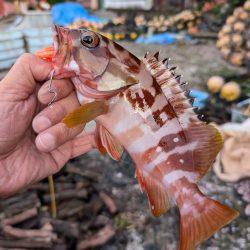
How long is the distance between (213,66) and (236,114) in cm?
431

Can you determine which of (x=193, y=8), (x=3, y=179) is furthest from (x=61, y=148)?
(x=193, y=8)

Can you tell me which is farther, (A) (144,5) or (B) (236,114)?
(A) (144,5)

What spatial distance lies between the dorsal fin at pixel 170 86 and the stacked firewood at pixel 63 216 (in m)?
2.32

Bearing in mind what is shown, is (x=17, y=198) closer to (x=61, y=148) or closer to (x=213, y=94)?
(x=61, y=148)

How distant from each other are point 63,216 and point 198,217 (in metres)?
2.54

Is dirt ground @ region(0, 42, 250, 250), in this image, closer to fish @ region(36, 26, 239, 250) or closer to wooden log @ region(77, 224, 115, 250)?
wooden log @ region(77, 224, 115, 250)

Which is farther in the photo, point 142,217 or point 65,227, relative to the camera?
point 142,217

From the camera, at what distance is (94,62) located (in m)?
1.94

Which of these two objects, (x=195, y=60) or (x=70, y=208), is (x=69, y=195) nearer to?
(x=70, y=208)

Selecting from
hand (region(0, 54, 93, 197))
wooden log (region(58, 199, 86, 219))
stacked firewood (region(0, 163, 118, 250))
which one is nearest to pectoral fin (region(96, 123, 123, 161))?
hand (region(0, 54, 93, 197))

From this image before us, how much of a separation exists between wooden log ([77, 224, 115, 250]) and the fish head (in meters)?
2.37

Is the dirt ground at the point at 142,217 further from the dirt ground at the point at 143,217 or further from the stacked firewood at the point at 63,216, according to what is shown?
the stacked firewood at the point at 63,216

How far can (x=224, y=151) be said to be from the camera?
520 centimetres

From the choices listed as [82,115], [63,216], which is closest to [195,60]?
[63,216]
